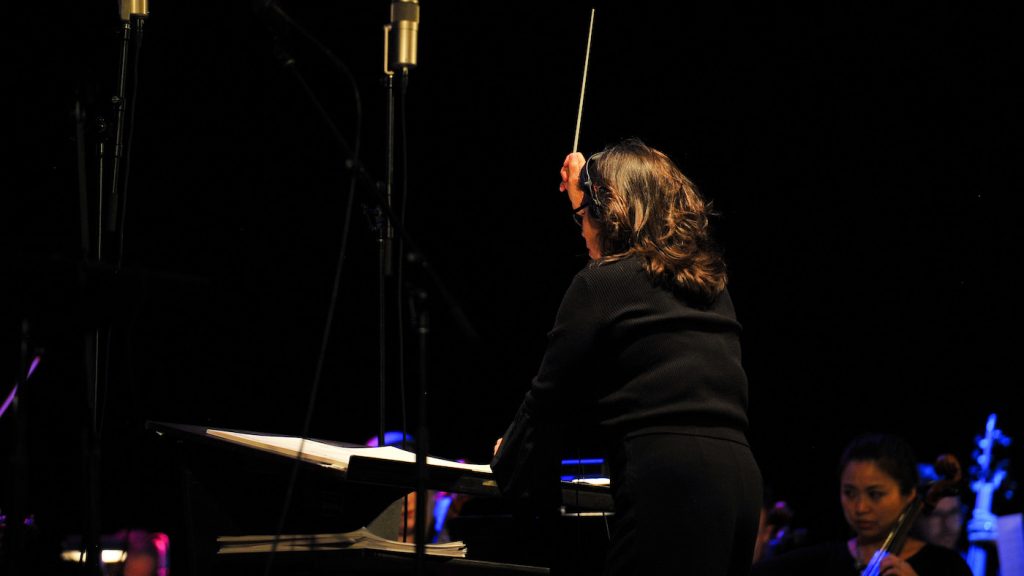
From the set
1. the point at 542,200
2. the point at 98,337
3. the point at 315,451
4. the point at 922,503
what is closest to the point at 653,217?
the point at 315,451

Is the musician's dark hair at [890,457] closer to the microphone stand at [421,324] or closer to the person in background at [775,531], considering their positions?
the person in background at [775,531]

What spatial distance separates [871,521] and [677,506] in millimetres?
2105

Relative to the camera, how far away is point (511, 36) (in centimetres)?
592

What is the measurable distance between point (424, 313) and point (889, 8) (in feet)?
14.4

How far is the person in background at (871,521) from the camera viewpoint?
3.70m

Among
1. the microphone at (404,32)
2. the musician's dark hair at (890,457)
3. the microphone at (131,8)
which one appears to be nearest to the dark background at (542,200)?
the microphone at (131,8)

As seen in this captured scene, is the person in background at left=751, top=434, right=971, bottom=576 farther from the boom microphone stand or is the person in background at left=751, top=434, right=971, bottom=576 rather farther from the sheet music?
the boom microphone stand

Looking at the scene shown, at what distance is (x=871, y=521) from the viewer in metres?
3.78

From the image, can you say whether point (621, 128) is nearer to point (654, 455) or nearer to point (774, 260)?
point (774, 260)

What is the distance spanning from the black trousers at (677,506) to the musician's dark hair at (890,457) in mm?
2018

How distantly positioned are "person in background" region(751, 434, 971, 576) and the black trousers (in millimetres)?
1885

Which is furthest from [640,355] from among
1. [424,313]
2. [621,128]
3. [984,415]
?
[984,415]

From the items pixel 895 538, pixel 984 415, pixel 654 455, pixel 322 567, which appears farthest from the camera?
pixel 984 415

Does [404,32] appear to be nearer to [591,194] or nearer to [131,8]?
[591,194]
